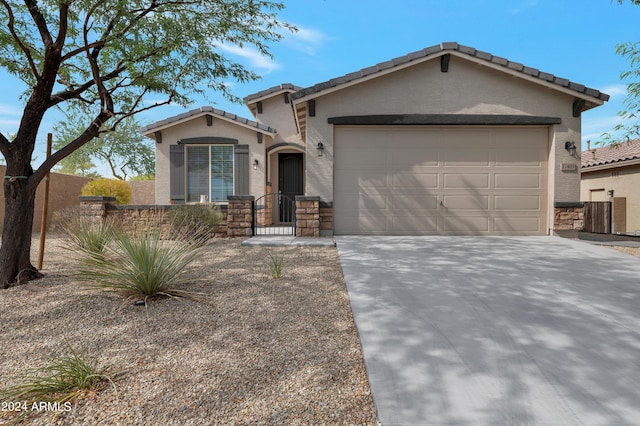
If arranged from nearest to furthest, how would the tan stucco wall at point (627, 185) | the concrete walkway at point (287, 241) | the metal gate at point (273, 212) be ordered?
1. the concrete walkway at point (287, 241)
2. the metal gate at point (273, 212)
3. the tan stucco wall at point (627, 185)

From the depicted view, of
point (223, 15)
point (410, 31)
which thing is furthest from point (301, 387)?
point (410, 31)

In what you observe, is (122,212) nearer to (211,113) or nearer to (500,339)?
(211,113)

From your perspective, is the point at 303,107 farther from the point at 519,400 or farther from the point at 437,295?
the point at 519,400

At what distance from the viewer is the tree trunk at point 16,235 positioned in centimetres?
479

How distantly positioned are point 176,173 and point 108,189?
372 centimetres

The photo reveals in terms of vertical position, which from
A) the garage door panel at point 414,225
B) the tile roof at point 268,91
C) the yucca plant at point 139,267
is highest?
the tile roof at point 268,91

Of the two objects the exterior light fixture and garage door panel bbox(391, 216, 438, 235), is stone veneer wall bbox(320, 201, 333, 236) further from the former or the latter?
the exterior light fixture

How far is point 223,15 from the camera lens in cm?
581

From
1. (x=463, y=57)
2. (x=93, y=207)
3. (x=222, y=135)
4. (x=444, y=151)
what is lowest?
(x=93, y=207)

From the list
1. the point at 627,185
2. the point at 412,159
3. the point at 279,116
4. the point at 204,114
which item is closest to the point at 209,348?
the point at 412,159

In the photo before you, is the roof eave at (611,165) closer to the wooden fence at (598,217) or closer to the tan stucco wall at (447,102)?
the wooden fence at (598,217)

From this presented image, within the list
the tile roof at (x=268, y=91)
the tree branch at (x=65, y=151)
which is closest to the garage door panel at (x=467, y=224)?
the tree branch at (x=65, y=151)

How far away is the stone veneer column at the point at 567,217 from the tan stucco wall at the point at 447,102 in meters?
0.16

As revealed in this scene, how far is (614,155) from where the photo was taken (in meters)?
15.1
